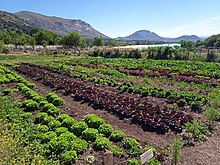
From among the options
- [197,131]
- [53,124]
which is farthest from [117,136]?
[197,131]

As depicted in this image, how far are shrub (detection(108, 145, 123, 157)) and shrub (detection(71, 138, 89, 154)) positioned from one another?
77cm

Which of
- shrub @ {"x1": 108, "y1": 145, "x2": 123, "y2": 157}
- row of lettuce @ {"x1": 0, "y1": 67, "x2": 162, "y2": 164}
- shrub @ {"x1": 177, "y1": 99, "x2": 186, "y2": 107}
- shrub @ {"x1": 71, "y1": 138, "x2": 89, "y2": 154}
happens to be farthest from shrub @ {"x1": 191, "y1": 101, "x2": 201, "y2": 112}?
shrub @ {"x1": 71, "y1": 138, "x2": 89, "y2": 154}

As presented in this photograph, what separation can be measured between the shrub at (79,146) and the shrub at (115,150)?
766mm

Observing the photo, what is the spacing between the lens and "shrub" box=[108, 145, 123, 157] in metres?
6.62

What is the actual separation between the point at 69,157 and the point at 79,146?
0.64 metres

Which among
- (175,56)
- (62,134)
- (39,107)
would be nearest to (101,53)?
(175,56)

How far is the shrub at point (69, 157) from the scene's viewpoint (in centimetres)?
617

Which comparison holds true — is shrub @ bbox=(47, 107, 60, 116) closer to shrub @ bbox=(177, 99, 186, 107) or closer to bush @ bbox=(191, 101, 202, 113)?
shrub @ bbox=(177, 99, 186, 107)

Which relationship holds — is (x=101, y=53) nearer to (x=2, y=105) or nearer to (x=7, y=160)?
(x=2, y=105)

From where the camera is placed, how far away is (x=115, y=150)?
6.73 metres

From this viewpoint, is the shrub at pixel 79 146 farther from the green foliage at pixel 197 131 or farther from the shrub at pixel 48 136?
the green foliage at pixel 197 131

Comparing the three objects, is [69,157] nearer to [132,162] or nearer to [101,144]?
[101,144]

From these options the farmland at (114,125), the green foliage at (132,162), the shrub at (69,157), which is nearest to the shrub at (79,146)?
the farmland at (114,125)

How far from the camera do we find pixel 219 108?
11.1 meters
